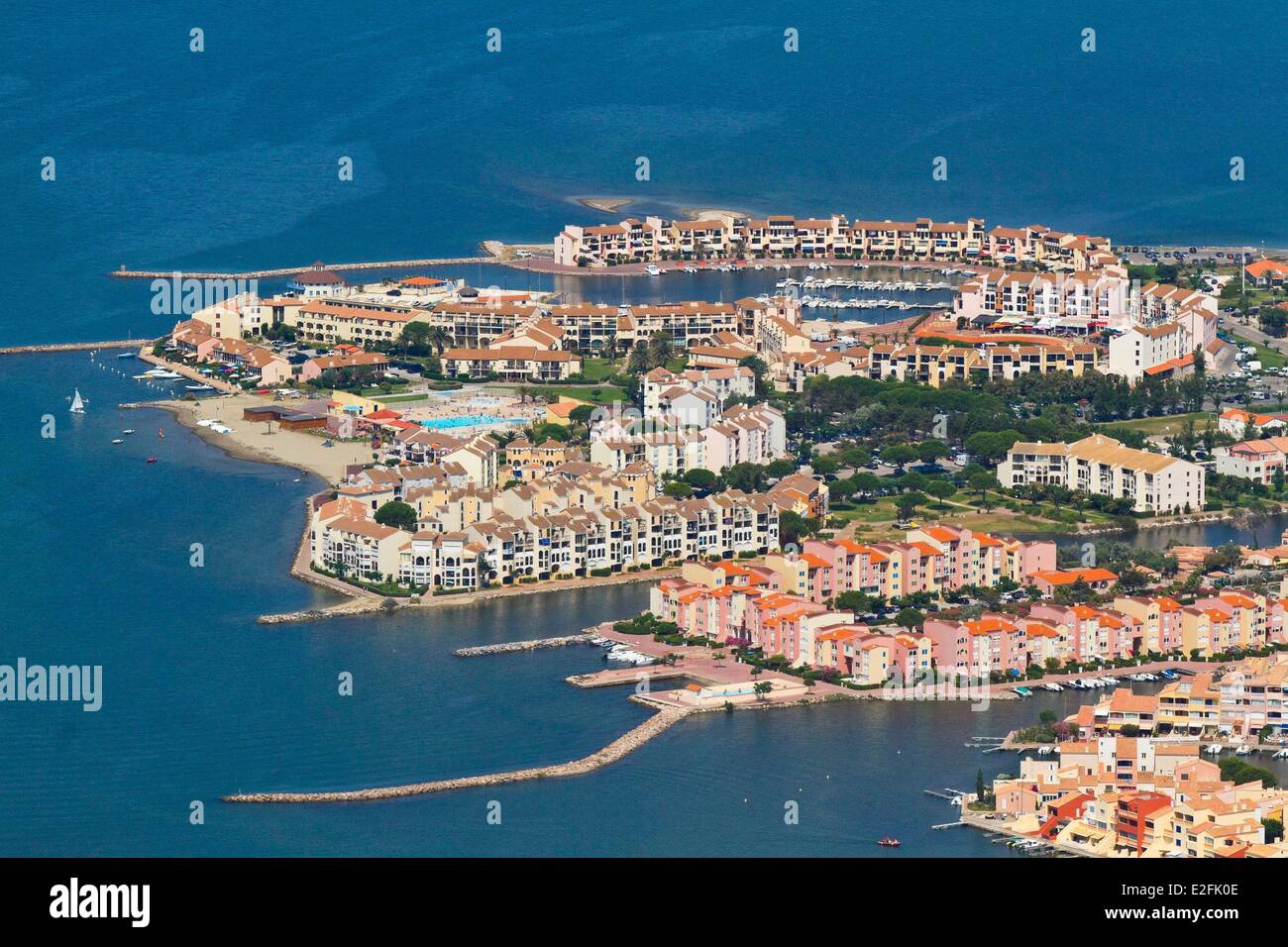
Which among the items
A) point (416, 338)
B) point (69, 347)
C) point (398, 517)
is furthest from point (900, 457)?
point (69, 347)

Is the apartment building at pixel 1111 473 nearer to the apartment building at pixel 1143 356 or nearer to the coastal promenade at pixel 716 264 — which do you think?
the apartment building at pixel 1143 356

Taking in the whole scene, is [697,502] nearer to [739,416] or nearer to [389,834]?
[739,416]

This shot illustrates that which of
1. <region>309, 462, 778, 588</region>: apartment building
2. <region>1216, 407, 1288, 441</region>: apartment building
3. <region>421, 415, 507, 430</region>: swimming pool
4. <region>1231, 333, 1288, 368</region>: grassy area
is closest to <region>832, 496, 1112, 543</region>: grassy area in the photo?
<region>309, 462, 778, 588</region>: apartment building

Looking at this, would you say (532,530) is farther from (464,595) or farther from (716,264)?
(716,264)

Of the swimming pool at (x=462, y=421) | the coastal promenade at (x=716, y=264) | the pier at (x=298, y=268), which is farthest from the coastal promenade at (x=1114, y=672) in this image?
the pier at (x=298, y=268)

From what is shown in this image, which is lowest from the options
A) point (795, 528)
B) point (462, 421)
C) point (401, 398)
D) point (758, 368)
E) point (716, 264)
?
point (795, 528)
